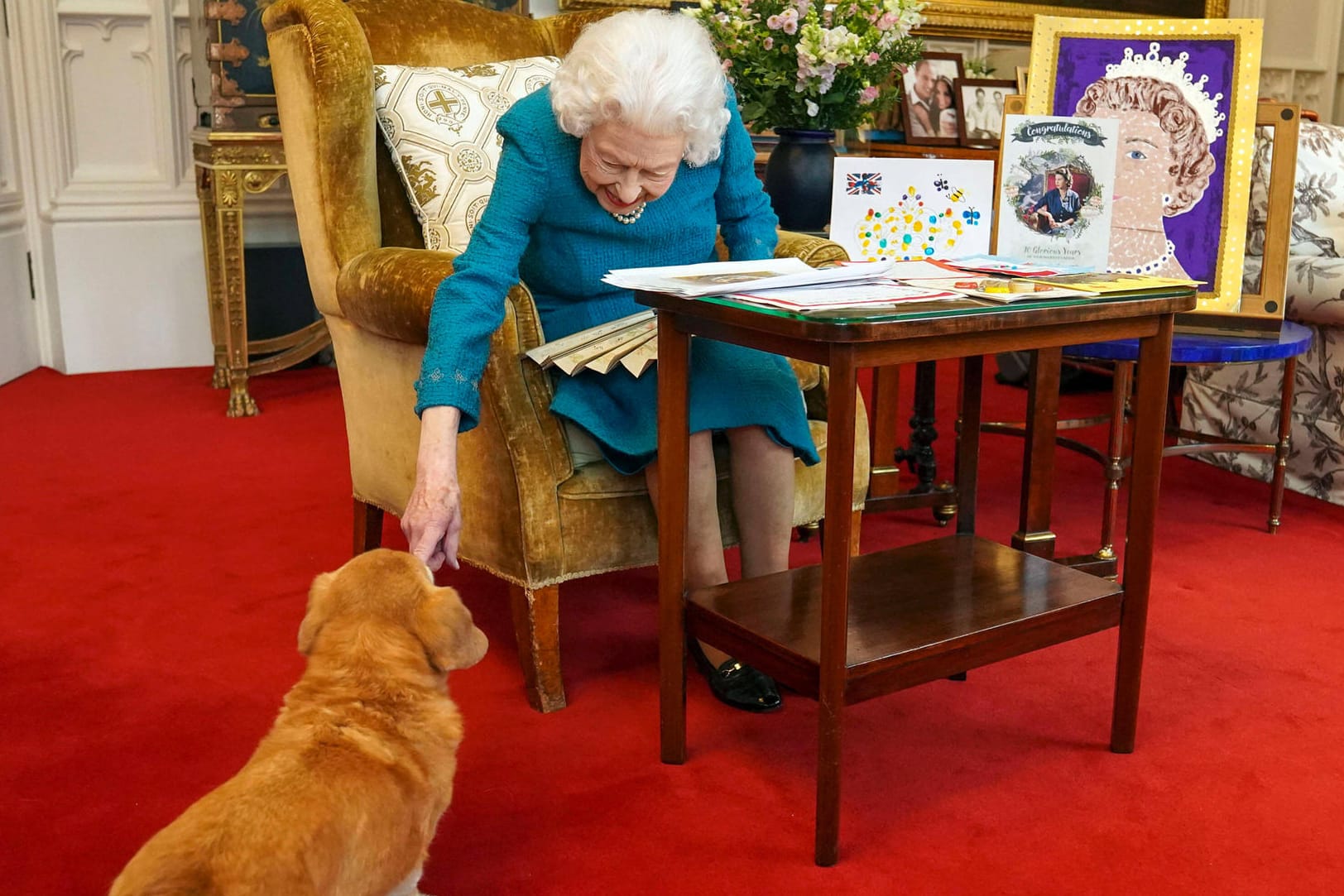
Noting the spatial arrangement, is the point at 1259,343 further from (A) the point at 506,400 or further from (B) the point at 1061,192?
(A) the point at 506,400

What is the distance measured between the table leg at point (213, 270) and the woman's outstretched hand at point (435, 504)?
2.62 metres

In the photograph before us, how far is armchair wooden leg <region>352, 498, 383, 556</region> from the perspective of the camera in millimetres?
2475

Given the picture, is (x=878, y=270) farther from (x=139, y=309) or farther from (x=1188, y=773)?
(x=139, y=309)

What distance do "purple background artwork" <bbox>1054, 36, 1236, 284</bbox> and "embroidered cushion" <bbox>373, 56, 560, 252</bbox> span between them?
1.25 m

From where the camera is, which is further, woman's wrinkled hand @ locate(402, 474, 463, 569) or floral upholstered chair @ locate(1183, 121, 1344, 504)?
floral upholstered chair @ locate(1183, 121, 1344, 504)

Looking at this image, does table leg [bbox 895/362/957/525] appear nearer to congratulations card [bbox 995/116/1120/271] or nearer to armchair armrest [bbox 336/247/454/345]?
congratulations card [bbox 995/116/1120/271]

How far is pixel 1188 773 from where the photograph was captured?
185 cm

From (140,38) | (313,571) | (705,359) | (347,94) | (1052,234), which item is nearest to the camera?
(705,359)

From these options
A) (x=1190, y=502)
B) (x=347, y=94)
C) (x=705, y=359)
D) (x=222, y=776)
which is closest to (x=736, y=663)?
(x=705, y=359)

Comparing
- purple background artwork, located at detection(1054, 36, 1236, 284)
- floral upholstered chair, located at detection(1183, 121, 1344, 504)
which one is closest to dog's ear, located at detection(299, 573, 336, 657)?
purple background artwork, located at detection(1054, 36, 1236, 284)

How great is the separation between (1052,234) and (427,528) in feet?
3.80

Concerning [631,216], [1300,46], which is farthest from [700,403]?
[1300,46]

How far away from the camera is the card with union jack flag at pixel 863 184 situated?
235 cm

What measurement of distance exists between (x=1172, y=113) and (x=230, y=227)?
2709 millimetres
